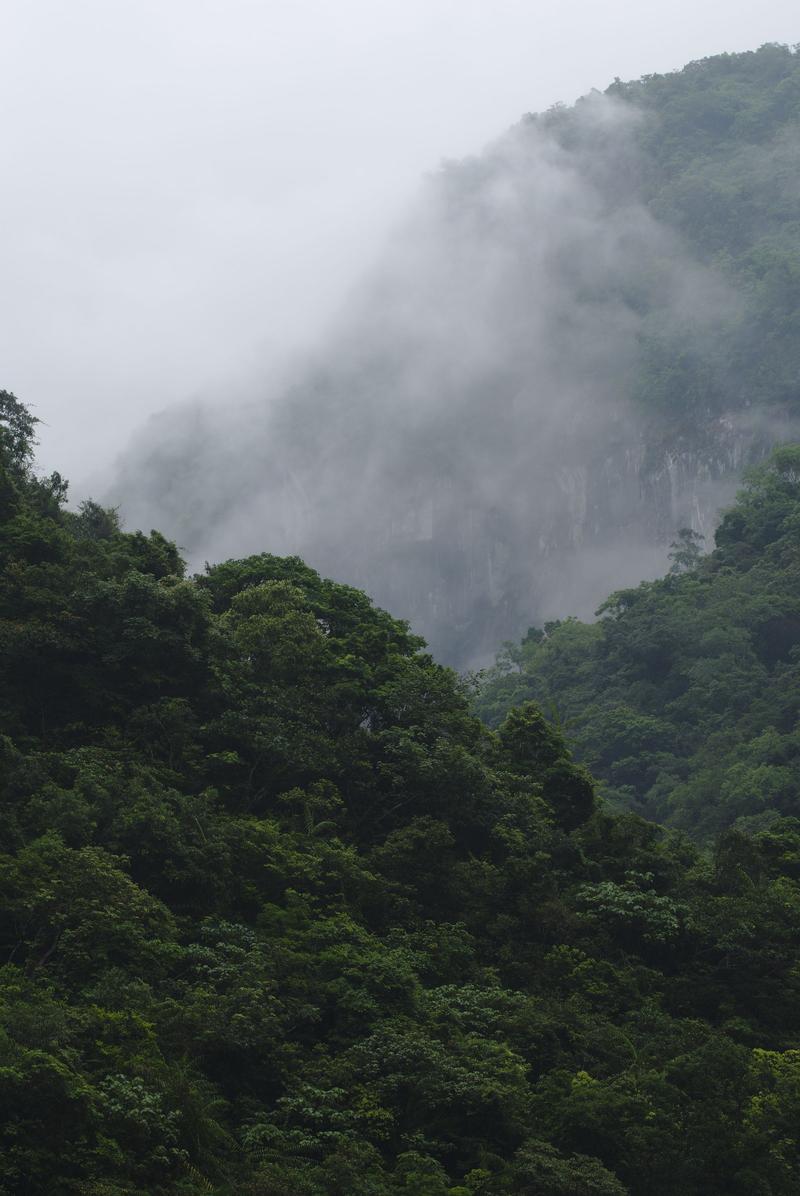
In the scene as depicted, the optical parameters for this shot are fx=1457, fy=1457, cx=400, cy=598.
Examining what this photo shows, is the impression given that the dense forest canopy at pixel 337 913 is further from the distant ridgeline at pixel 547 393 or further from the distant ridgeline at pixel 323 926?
the distant ridgeline at pixel 547 393

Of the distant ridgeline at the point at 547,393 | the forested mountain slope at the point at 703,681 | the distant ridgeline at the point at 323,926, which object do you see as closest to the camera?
the distant ridgeline at the point at 323,926

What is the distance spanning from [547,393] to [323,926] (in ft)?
345

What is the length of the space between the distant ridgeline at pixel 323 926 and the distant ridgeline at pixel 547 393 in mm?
79924

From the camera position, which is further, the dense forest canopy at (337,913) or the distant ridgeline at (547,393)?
the distant ridgeline at (547,393)

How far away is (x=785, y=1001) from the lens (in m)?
21.5

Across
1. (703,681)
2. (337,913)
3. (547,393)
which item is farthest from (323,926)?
(547,393)

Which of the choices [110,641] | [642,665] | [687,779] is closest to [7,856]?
[110,641]

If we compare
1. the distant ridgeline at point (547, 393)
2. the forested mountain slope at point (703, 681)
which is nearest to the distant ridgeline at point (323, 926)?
the forested mountain slope at point (703, 681)

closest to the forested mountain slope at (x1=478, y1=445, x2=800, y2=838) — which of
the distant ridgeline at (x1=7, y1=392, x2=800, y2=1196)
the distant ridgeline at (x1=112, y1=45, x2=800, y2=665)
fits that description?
the distant ridgeline at (x1=7, y1=392, x2=800, y2=1196)

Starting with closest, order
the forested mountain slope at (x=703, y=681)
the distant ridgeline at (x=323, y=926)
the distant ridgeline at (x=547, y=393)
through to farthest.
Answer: the distant ridgeline at (x=323, y=926), the forested mountain slope at (x=703, y=681), the distant ridgeline at (x=547, y=393)

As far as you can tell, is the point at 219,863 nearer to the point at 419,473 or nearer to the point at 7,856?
the point at 7,856

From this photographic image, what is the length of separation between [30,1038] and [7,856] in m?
4.57

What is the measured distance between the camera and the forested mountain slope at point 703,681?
46.8 metres

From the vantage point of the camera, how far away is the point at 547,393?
4793 inches
